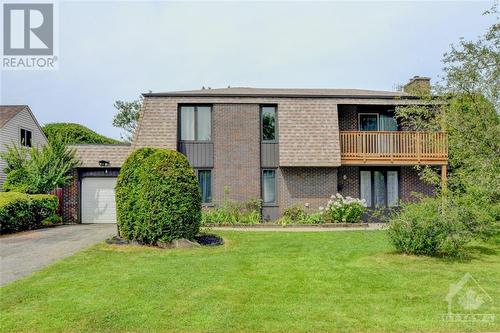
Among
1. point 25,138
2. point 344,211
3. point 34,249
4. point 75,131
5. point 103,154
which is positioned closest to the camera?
point 34,249

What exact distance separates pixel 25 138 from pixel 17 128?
1.20 m

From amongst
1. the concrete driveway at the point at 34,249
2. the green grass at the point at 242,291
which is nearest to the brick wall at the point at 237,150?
the concrete driveway at the point at 34,249

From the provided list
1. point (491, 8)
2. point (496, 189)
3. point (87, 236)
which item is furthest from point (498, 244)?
point (87, 236)

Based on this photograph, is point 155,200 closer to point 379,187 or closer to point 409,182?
point 379,187

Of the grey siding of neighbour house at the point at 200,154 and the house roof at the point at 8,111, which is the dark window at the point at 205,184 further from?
the house roof at the point at 8,111

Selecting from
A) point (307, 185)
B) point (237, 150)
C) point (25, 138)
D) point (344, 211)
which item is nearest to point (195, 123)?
point (237, 150)

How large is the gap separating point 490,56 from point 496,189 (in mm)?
3608

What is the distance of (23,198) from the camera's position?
54.4ft

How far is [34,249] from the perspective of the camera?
11438 mm

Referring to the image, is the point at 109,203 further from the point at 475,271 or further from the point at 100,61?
the point at 475,271

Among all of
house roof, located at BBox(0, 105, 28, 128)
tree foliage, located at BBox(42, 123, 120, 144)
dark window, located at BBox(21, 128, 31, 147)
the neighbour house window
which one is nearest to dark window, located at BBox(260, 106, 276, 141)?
the neighbour house window

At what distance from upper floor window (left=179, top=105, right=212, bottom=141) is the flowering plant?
6375 millimetres

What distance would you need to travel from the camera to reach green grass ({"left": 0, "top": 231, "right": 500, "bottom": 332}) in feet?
18.5

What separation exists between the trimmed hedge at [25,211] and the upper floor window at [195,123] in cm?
657
